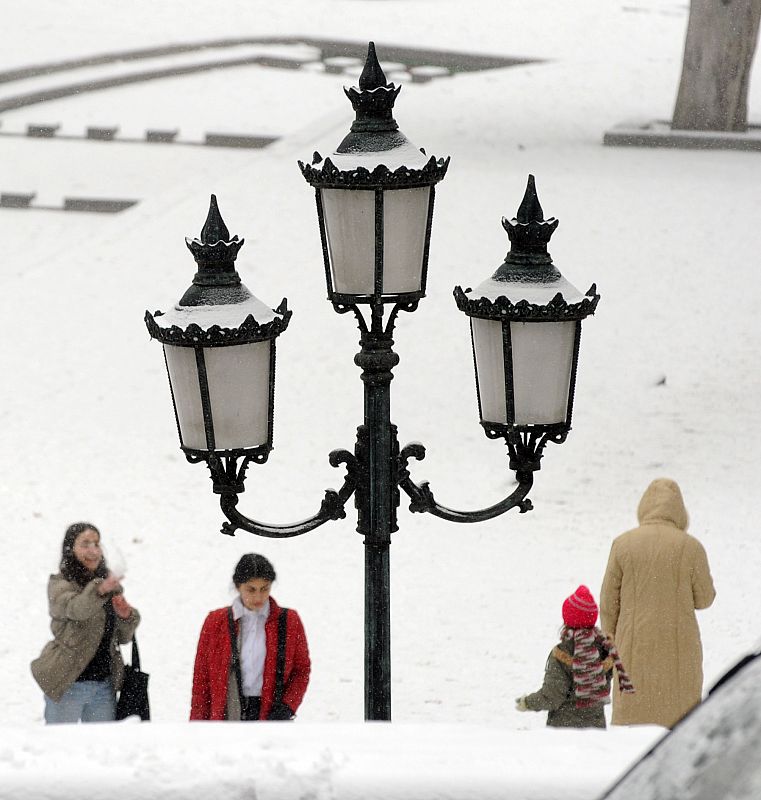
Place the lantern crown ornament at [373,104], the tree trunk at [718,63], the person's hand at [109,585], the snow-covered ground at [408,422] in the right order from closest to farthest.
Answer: the lantern crown ornament at [373,104] → the person's hand at [109,585] → the snow-covered ground at [408,422] → the tree trunk at [718,63]

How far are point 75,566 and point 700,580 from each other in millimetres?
2397

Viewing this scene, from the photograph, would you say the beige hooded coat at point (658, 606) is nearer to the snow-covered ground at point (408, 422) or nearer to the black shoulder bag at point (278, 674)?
Answer: the snow-covered ground at point (408, 422)

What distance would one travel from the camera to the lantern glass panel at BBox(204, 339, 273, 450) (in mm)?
3861

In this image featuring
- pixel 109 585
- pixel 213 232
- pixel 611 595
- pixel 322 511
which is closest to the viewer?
pixel 213 232

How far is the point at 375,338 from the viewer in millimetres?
4133

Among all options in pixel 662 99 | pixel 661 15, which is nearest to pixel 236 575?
pixel 662 99

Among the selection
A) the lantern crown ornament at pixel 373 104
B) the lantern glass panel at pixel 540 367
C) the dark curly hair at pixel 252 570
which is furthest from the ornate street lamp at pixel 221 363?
the dark curly hair at pixel 252 570

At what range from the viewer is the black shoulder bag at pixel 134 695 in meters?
5.64

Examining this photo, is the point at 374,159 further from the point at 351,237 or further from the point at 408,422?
→ the point at 408,422

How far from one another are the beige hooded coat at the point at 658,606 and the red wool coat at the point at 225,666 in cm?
128

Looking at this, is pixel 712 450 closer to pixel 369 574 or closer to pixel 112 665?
pixel 112 665

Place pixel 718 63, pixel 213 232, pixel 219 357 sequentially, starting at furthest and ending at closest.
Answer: pixel 718 63, pixel 213 232, pixel 219 357

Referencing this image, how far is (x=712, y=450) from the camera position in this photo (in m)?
10.1

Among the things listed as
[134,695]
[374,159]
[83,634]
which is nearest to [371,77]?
[374,159]
